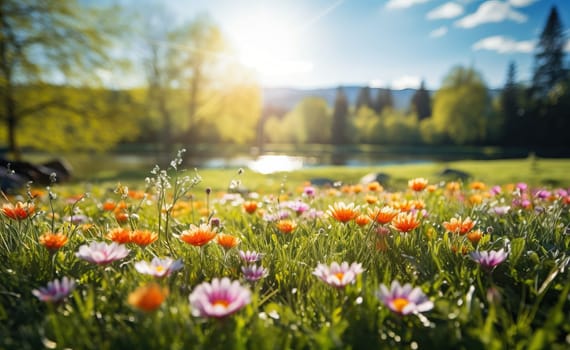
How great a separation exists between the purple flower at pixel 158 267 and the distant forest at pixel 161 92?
14081 millimetres

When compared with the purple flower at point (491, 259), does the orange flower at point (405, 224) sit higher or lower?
higher

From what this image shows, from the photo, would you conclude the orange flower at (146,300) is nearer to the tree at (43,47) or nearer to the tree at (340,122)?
the tree at (43,47)

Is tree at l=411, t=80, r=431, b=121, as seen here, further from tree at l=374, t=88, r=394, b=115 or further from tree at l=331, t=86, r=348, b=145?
tree at l=331, t=86, r=348, b=145

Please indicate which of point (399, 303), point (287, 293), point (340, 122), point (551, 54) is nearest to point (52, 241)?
point (287, 293)

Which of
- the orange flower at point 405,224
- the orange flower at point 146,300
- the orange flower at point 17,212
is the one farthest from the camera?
the orange flower at point 17,212

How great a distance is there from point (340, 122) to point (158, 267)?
6470 centimetres

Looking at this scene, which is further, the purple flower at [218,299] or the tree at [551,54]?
the tree at [551,54]

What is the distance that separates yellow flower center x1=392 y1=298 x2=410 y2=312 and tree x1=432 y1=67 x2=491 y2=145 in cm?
4289

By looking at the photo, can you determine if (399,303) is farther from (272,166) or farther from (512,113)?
(512,113)

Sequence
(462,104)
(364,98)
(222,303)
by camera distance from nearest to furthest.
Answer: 1. (222,303)
2. (462,104)
3. (364,98)

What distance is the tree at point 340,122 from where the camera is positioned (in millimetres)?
64500

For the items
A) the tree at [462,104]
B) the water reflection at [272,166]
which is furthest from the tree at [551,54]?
the water reflection at [272,166]

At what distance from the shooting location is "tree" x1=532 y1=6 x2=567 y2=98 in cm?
3900

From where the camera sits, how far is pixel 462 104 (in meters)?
39.5
